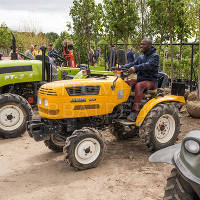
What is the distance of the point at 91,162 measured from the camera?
4387 mm

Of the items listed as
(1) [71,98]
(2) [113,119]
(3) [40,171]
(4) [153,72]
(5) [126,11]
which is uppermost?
(5) [126,11]

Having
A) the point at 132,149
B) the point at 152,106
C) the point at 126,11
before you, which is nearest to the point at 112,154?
the point at 132,149

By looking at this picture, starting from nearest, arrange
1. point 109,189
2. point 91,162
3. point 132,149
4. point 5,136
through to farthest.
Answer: point 109,189, point 91,162, point 132,149, point 5,136

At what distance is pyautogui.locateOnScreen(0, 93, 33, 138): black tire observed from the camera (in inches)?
238

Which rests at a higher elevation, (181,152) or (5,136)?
(181,152)

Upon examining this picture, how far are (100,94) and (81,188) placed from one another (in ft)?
5.05

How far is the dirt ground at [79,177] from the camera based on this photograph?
3612 mm

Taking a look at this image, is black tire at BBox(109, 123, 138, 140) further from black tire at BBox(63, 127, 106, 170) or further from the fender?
black tire at BBox(63, 127, 106, 170)

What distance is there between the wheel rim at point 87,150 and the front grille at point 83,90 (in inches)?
28.8

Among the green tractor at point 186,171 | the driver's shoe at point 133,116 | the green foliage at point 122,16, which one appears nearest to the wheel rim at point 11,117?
the driver's shoe at point 133,116

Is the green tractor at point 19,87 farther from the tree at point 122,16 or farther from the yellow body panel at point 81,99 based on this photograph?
the tree at point 122,16

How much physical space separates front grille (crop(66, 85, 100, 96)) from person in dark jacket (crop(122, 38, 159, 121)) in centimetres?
66

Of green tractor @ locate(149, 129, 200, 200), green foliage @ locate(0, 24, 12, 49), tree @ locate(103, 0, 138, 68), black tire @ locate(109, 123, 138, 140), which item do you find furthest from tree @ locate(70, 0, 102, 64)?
green foliage @ locate(0, 24, 12, 49)

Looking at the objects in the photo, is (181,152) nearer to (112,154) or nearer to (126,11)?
(112,154)
